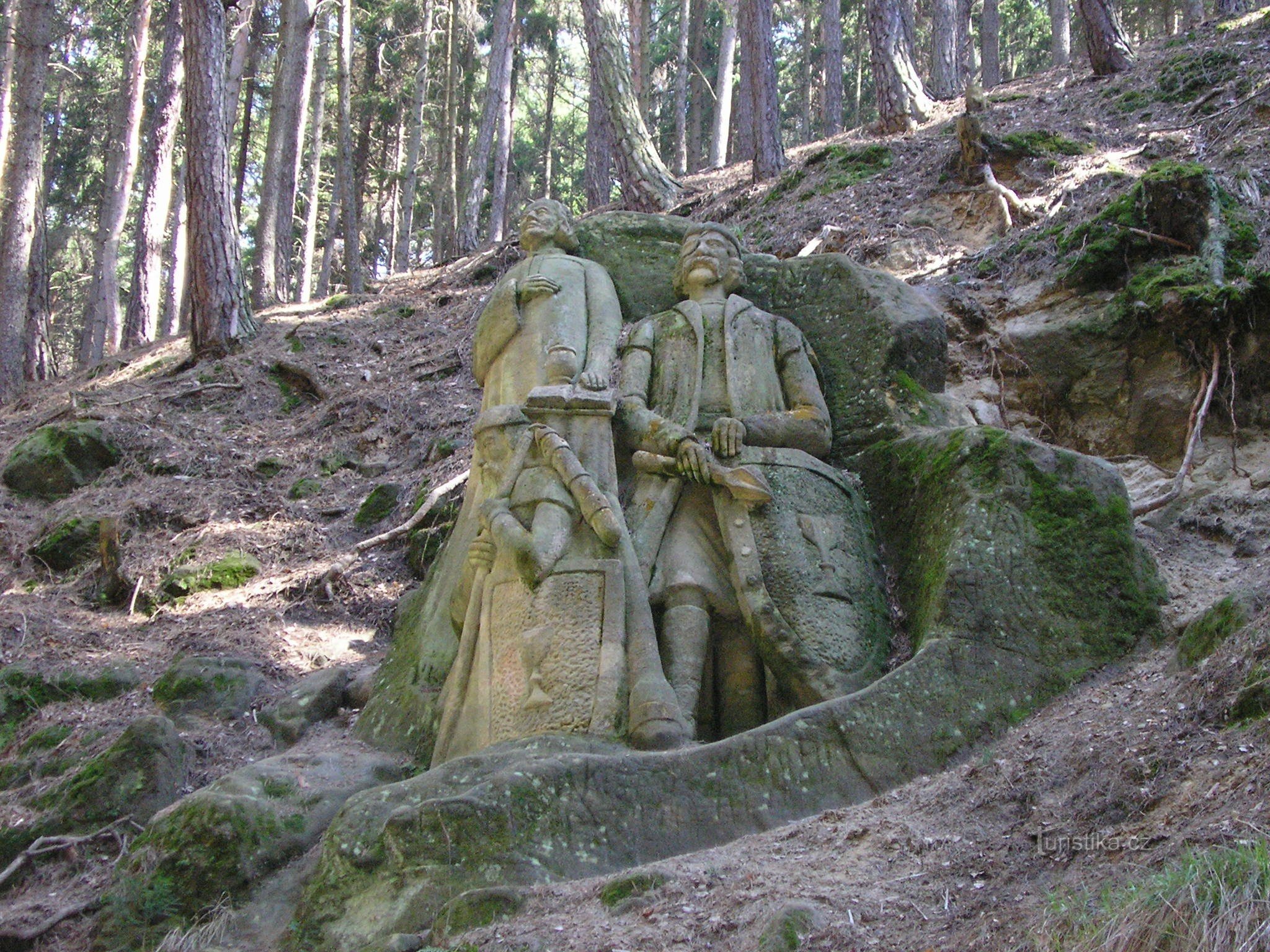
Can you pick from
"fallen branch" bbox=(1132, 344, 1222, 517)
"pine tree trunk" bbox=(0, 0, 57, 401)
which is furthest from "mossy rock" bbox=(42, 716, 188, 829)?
"pine tree trunk" bbox=(0, 0, 57, 401)

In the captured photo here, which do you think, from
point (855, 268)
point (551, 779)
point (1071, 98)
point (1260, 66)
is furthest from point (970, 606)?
point (1071, 98)

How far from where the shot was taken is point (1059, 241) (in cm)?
849

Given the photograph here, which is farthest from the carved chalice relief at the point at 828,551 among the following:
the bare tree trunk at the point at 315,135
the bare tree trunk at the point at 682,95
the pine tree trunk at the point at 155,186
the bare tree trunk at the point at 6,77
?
the bare tree trunk at the point at 682,95

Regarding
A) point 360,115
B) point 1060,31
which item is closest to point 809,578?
point 1060,31

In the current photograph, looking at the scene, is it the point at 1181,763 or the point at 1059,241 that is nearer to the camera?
the point at 1181,763

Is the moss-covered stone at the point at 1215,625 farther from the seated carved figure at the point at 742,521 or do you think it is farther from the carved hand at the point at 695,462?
the carved hand at the point at 695,462

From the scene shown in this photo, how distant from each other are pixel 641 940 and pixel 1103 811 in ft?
4.65

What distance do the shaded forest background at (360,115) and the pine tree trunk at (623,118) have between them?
34mm

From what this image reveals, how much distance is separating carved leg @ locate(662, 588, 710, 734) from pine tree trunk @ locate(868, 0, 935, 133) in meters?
11.1

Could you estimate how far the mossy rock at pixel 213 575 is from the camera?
328 inches

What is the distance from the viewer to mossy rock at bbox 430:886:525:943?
3.57 meters

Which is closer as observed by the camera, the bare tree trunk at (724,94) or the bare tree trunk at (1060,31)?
the bare tree trunk at (1060,31)

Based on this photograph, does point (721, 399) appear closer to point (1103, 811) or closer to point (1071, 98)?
point (1103, 811)

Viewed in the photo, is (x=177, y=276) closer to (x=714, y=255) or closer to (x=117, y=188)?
(x=117, y=188)
